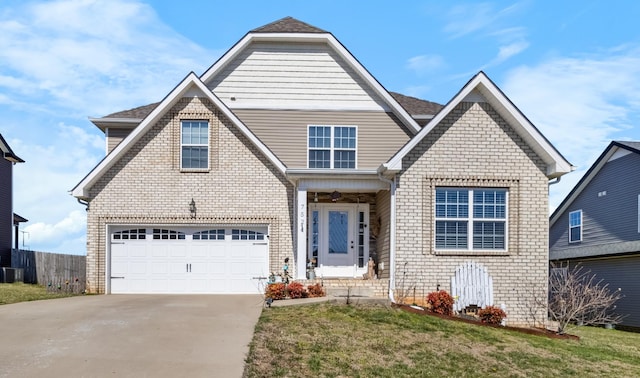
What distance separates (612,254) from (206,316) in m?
15.6

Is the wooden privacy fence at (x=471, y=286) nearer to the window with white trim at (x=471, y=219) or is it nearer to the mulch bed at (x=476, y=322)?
the window with white trim at (x=471, y=219)

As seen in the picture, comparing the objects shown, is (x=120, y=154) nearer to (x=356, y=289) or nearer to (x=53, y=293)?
(x=53, y=293)

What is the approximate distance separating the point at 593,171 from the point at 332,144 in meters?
12.7

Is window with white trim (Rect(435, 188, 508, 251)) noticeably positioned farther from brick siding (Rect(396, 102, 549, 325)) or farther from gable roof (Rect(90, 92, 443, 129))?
gable roof (Rect(90, 92, 443, 129))

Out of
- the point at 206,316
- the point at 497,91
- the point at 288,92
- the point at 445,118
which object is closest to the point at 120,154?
the point at 288,92

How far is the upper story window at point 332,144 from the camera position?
2162 cm

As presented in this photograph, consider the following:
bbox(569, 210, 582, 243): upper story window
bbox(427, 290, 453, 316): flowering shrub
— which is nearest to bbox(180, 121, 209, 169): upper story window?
bbox(427, 290, 453, 316): flowering shrub

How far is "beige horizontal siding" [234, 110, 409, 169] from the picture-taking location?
2162 centimetres

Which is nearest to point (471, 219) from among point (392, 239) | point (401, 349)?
point (392, 239)

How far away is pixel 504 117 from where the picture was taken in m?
17.9

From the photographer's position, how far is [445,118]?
17812 mm

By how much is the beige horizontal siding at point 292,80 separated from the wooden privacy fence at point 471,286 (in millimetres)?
6649

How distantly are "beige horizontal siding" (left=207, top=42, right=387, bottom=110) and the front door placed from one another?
3426 mm

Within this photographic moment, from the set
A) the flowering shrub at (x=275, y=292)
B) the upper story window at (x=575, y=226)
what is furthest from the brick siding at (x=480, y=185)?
the upper story window at (x=575, y=226)
